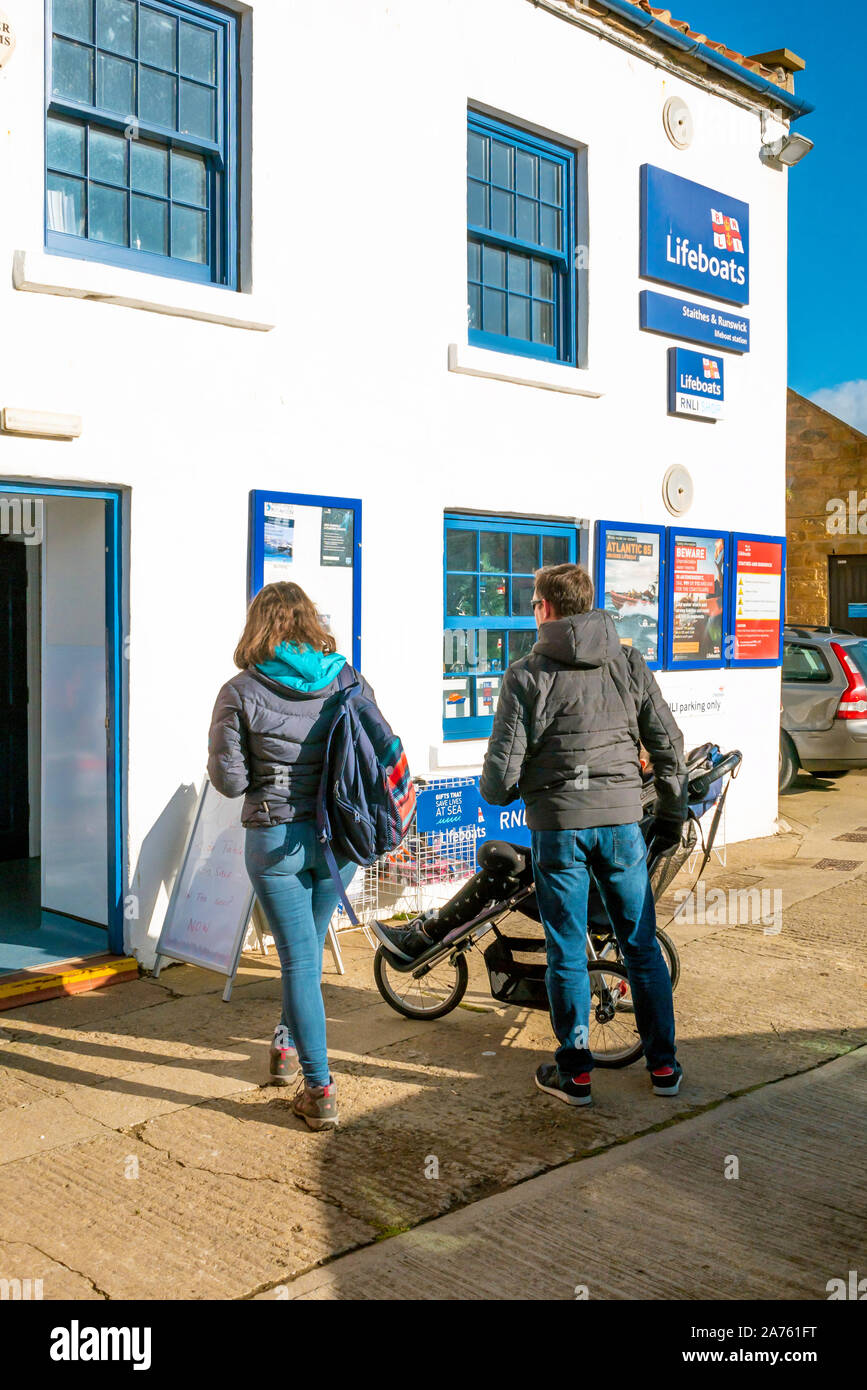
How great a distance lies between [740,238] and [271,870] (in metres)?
8.03

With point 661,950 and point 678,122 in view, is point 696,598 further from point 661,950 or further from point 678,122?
point 661,950

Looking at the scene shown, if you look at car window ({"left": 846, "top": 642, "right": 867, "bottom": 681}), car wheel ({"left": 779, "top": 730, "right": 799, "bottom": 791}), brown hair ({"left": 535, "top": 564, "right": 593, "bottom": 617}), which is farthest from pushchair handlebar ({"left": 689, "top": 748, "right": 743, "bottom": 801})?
car window ({"left": 846, "top": 642, "right": 867, "bottom": 681})

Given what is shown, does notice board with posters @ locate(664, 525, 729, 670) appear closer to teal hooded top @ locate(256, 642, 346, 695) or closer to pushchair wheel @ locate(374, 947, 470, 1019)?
pushchair wheel @ locate(374, 947, 470, 1019)

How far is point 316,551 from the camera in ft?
24.0

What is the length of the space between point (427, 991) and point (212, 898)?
47.9 inches

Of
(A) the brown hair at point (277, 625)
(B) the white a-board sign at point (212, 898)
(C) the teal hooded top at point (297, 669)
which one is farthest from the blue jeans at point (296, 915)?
(B) the white a-board sign at point (212, 898)

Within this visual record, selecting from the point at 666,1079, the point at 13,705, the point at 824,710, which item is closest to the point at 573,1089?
the point at 666,1079

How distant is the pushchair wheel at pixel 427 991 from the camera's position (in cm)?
587

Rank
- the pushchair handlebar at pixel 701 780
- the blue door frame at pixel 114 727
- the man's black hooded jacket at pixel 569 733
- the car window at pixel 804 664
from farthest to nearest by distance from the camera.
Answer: the car window at pixel 804 664 → the blue door frame at pixel 114 727 → the pushchair handlebar at pixel 701 780 → the man's black hooded jacket at pixel 569 733

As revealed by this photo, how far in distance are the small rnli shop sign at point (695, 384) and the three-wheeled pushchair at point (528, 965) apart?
4.58 metres

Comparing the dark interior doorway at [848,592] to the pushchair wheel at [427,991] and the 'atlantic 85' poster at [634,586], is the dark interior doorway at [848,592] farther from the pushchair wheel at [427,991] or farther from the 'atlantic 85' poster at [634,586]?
the pushchair wheel at [427,991]

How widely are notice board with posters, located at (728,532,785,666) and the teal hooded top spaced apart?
6.58 metres
